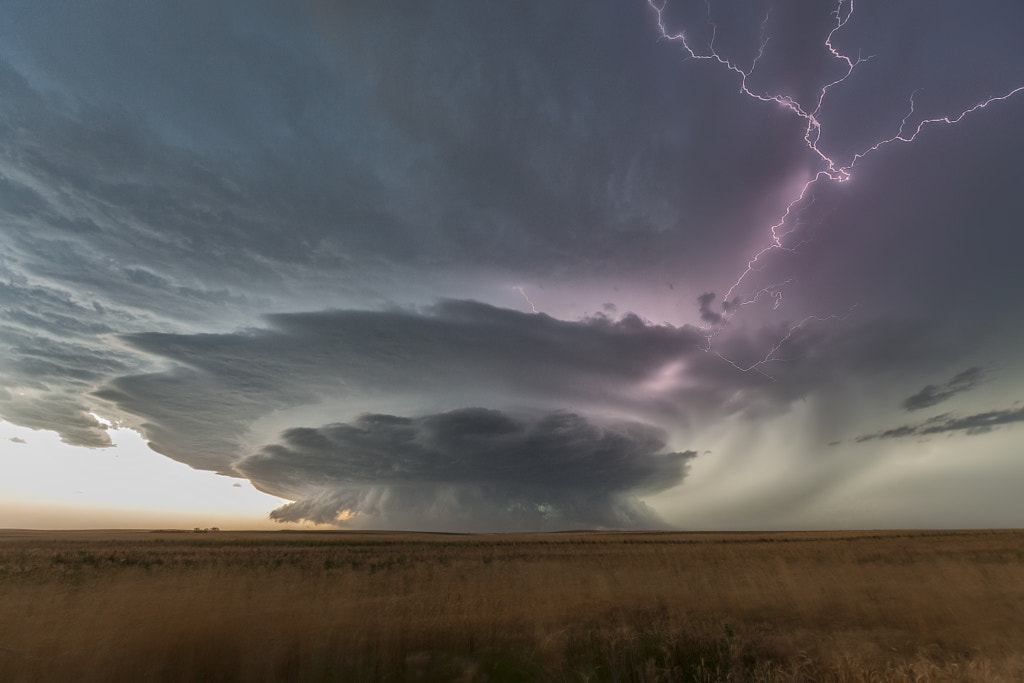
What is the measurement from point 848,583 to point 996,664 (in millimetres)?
10584

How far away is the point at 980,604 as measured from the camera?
55.1 ft

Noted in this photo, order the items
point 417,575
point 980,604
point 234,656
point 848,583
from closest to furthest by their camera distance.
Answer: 1. point 234,656
2. point 980,604
3. point 848,583
4. point 417,575

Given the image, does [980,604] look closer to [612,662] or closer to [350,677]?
[612,662]

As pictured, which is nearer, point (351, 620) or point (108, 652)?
point (108, 652)

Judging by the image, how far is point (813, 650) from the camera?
10867mm

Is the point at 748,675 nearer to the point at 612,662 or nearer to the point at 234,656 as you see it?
the point at 612,662

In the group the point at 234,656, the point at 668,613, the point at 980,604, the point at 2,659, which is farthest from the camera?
the point at 980,604

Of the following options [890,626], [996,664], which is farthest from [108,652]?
[890,626]

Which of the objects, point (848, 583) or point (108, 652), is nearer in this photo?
point (108, 652)

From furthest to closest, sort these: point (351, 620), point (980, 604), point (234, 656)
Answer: point (980, 604)
point (351, 620)
point (234, 656)

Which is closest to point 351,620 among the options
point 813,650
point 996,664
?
point 813,650

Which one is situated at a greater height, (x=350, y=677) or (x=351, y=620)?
(x=351, y=620)

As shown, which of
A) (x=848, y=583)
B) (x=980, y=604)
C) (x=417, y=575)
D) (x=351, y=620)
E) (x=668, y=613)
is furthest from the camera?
(x=417, y=575)

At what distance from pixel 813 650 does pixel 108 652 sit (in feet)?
50.0
